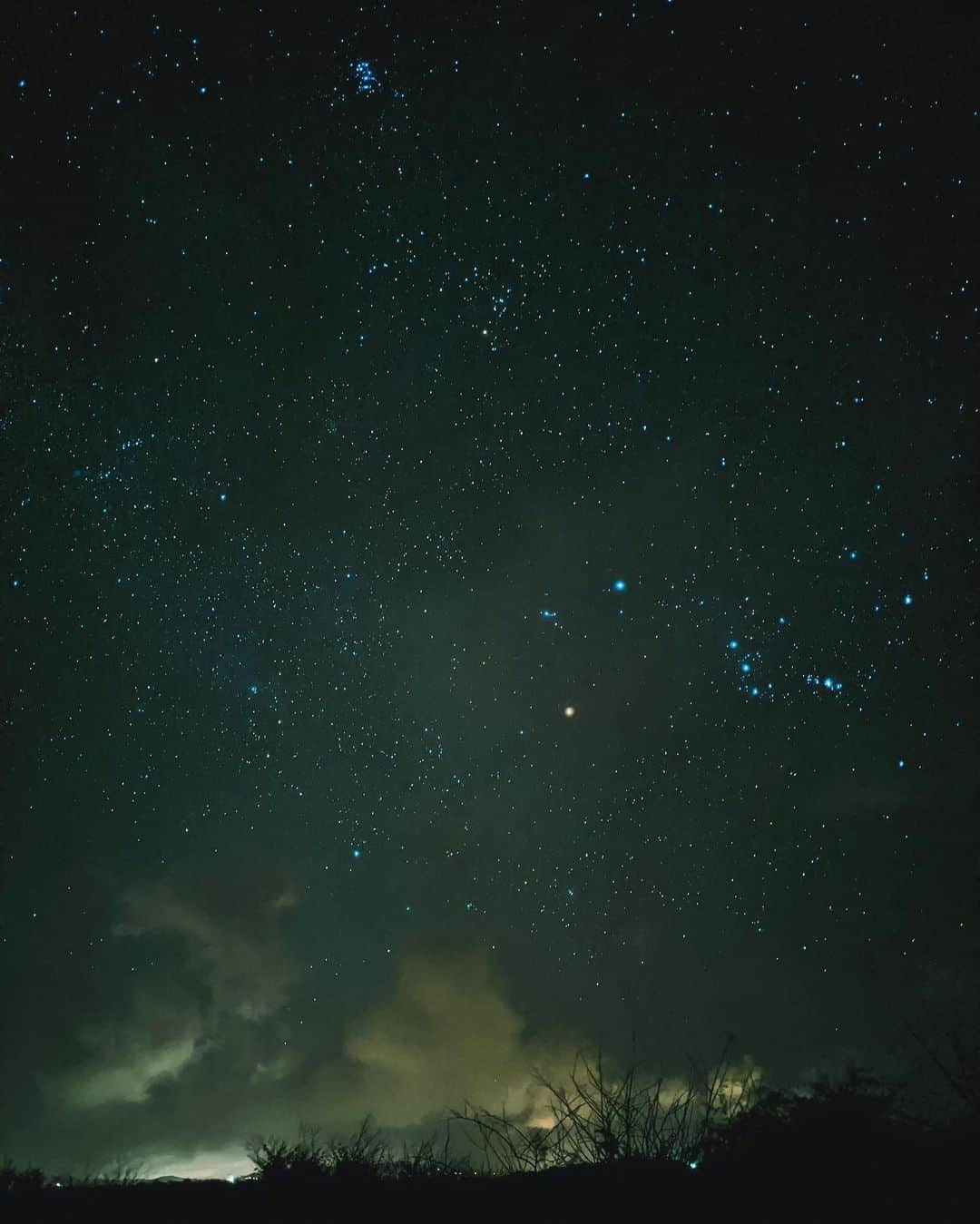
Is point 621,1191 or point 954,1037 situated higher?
point 954,1037

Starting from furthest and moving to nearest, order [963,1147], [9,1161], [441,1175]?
1. [9,1161]
2. [441,1175]
3. [963,1147]

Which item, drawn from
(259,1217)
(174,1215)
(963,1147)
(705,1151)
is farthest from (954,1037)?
(174,1215)

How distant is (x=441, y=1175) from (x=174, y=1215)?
78.3 inches

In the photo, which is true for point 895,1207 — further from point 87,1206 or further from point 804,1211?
point 87,1206

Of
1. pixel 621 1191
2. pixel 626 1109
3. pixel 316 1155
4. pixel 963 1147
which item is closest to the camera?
pixel 963 1147

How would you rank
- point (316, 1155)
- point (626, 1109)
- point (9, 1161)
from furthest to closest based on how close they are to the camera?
point (9, 1161), point (316, 1155), point (626, 1109)

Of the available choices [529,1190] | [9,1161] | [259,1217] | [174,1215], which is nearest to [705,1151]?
[529,1190]

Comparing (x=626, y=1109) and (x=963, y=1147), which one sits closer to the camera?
(x=963, y=1147)

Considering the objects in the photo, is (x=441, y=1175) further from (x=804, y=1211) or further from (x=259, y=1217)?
(x=804, y=1211)

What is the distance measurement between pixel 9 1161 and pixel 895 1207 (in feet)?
29.2

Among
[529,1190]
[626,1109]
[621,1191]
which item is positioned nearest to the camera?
[621,1191]

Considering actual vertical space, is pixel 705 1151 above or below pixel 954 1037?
below

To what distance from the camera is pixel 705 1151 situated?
17.9 ft

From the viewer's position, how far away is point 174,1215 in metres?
5.25
